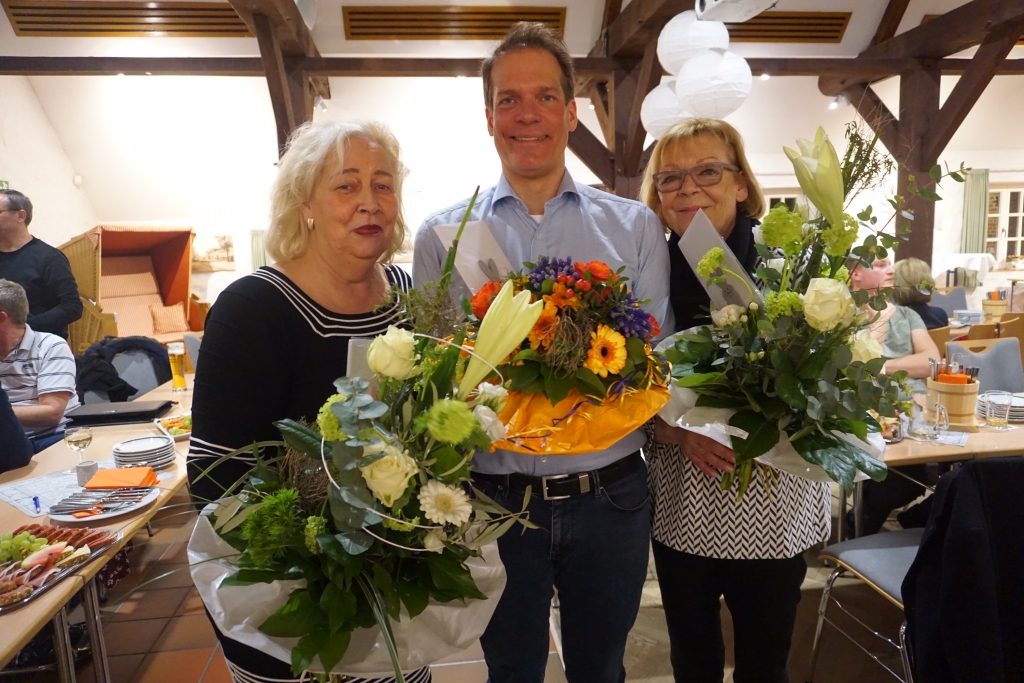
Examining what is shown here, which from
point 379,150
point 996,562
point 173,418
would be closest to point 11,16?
point 173,418

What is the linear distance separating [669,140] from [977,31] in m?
5.41

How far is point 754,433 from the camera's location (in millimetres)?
1206

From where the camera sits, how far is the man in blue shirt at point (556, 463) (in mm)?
1401

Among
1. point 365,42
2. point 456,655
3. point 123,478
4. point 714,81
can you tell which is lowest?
point 456,655

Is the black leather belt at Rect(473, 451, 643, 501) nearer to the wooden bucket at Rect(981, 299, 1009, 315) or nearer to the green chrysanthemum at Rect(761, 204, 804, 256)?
the green chrysanthemum at Rect(761, 204, 804, 256)

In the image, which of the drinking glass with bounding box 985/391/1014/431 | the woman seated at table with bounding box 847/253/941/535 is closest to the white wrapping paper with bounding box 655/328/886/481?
the woman seated at table with bounding box 847/253/941/535

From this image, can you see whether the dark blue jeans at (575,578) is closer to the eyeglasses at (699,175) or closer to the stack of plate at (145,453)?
the eyeglasses at (699,175)

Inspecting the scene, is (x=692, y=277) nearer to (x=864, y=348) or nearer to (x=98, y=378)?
(x=864, y=348)

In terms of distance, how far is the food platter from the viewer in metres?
1.46

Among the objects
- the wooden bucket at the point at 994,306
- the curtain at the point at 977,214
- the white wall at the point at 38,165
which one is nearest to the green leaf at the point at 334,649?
the white wall at the point at 38,165

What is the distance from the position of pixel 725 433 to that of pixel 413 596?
722mm

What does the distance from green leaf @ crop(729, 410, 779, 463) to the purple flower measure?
1.54 ft

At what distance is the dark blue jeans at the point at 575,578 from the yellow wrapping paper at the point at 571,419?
0.29 m

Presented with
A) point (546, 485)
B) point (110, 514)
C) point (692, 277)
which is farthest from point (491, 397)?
point (110, 514)
